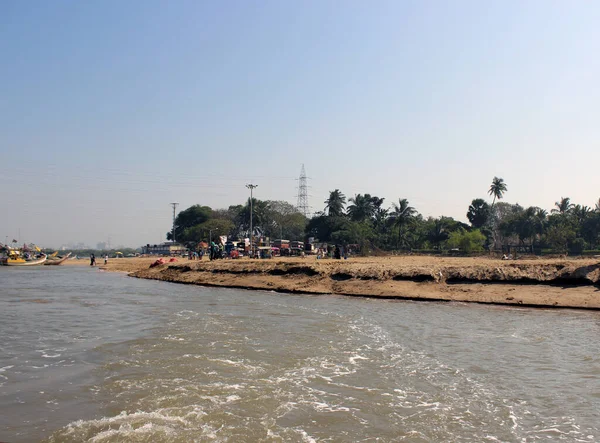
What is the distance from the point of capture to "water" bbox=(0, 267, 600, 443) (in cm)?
716

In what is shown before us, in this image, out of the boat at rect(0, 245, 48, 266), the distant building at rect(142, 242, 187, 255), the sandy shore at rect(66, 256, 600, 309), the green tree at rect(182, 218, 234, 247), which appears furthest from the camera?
the green tree at rect(182, 218, 234, 247)

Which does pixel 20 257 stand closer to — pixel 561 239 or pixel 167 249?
pixel 167 249

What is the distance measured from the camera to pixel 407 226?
91438 mm

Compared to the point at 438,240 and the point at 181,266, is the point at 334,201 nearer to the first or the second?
the point at 438,240

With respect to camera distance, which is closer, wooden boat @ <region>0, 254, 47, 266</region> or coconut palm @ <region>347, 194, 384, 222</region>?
wooden boat @ <region>0, 254, 47, 266</region>

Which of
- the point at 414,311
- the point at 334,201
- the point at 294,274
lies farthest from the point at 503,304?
the point at 334,201

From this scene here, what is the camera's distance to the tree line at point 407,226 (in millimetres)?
71125

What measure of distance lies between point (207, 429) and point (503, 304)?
1722 centimetres

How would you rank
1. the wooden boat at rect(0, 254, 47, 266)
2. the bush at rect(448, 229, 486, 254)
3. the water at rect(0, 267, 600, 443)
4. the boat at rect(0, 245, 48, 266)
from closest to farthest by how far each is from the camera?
the water at rect(0, 267, 600, 443), the bush at rect(448, 229, 486, 254), the wooden boat at rect(0, 254, 47, 266), the boat at rect(0, 245, 48, 266)

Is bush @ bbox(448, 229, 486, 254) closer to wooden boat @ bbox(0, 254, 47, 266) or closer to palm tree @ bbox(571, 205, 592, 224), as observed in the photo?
palm tree @ bbox(571, 205, 592, 224)

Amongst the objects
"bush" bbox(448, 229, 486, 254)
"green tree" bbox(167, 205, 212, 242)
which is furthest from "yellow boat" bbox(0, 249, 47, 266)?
"bush" bbox(448, 229, 486, 254)

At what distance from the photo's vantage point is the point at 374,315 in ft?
60.2

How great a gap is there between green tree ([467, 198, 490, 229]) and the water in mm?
84171

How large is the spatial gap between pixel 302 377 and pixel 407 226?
84086 mm
